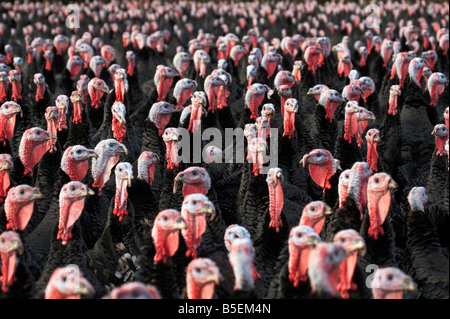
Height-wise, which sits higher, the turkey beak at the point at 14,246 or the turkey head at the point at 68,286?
the turkey beak at the point at 14,246

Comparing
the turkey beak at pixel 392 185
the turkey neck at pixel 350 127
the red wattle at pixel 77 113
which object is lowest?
the turkey beak at pixel 392 185

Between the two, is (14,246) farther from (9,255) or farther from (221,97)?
(221,97)

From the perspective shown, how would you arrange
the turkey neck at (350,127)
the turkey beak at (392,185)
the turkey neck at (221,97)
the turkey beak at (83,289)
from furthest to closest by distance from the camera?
the turkey neck at (221,97) → the turkey neck at (350,127) → the turkey beak at (392,185) → the turkey beak at (83,289)

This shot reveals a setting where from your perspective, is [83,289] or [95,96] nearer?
[83,289]

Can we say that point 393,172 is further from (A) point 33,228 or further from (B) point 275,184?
(A) point 33,228

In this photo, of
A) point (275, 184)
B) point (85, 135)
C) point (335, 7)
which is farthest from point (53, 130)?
point (335, 7)

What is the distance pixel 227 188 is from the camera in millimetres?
6414

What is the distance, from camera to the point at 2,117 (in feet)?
22.9

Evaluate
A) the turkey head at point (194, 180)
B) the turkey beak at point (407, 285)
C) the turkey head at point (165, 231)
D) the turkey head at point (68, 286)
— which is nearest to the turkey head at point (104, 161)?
the turkey head at point (194, 180)

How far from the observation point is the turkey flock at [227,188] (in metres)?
4.29

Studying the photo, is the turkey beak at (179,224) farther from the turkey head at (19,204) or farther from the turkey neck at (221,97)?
the turkey neck at (221,97)

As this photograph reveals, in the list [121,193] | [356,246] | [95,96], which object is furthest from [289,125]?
[356,246]

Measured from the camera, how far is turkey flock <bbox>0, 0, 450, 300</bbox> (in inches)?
169

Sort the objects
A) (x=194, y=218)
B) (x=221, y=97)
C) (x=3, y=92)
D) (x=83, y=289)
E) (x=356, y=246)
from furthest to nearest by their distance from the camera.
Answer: (x=3, y=92)
(x=221, y=97)
(x=194, y=218)
(x=356, y=246)
(x=83, y=289)
